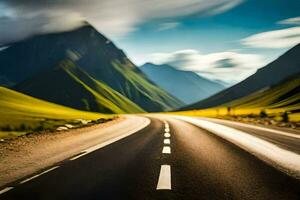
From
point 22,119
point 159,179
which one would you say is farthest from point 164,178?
point 22,119

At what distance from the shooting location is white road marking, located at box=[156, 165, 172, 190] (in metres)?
7.20

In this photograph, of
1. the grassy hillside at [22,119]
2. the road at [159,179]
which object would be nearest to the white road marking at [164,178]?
the road at [159,179]

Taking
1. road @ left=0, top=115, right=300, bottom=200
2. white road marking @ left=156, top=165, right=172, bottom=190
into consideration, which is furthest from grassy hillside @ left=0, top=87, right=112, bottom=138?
white road marking @ left=156, top=165, right=172, bottom=190

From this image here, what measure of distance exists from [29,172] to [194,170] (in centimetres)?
426

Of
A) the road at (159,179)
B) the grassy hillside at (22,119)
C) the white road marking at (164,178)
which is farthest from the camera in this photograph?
the grassy hillside at (22,119)

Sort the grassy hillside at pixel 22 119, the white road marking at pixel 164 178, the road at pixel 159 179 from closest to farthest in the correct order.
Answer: the road at pixel 159 179 < the white road marking at pixel 164 178 < the grassy hillside at pixel 22 119

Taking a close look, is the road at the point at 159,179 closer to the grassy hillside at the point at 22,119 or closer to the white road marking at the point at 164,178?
the white road marking at the point at 164,178

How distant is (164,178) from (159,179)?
15cm

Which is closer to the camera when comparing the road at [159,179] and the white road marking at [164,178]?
the road at [159,179]

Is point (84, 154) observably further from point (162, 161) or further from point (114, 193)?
point (114, 193)

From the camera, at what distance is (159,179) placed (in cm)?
799

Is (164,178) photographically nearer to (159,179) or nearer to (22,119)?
(159,179)

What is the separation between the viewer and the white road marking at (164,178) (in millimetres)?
7203

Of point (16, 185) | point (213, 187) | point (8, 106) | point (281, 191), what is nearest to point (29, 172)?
point (16, 185)
